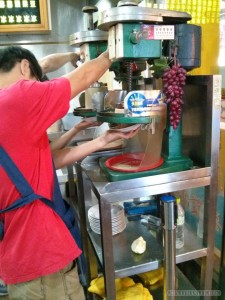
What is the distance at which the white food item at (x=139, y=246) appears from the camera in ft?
3.63

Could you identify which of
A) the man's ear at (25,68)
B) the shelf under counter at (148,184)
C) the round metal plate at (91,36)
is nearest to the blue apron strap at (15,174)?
the shelf under counter at (148,184)

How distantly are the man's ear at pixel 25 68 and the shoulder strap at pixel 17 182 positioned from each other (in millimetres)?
336

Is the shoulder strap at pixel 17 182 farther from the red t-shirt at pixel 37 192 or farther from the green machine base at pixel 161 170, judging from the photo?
the green machine base at pixel 161 170

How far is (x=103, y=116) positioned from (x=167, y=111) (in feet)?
0.78

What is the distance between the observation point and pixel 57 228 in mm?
1002

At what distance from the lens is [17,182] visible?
3.03ft

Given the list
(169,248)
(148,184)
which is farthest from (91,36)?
(169,248)

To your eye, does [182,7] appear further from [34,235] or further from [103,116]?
[34,235]

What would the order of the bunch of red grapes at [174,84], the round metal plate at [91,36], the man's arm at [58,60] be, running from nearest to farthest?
the bunch of red grapes at [174,84] < the round metal plate at [91,36] < the man's arm at [58,60]

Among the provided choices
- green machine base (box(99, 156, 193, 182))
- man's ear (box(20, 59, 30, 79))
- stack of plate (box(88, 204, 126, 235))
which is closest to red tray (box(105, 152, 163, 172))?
green machine base (box(99, 156, 193, 182))

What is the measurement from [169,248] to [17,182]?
0.60m

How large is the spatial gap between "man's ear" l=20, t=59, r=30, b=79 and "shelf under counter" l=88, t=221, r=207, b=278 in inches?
29.5

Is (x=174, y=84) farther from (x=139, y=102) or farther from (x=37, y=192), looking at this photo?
(x=37, y=192)

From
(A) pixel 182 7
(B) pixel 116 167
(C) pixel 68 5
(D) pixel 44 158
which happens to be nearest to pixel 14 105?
(D) pixel 44 158
